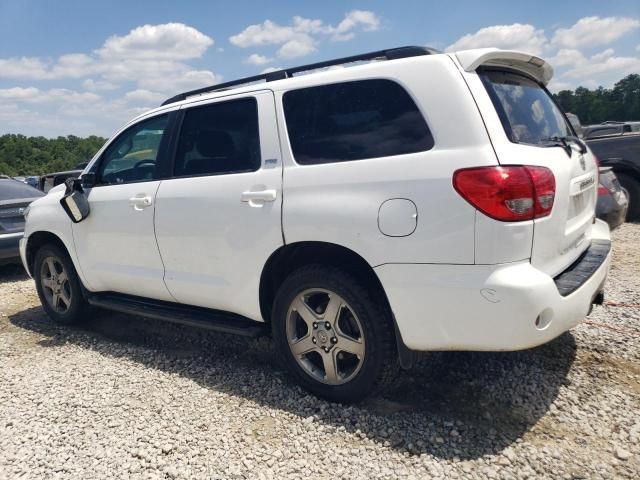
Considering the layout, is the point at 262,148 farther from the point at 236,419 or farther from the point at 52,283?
the point at 52,283

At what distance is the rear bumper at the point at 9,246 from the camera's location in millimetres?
7129

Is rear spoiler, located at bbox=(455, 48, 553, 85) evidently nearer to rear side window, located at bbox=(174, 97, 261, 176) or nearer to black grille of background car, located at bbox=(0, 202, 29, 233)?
rear side window, located at bbox=(174, 97, 261, 176)

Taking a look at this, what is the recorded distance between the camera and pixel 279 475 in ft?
8.39

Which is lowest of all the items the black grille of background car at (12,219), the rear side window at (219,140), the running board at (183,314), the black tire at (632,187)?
the black tire at (632,187)

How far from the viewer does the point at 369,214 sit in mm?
2742

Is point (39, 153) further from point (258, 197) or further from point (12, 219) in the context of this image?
point (258, 197)

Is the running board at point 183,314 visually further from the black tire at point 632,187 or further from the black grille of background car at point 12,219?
the black tire at point 632,187

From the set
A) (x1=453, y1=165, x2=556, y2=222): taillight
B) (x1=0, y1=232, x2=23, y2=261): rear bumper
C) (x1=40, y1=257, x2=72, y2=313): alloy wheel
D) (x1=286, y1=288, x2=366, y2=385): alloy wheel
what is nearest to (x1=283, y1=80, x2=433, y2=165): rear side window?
(x1=453, y1=165, x2=556, y2=222): taillight

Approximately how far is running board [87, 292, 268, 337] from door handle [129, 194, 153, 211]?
0.79 m

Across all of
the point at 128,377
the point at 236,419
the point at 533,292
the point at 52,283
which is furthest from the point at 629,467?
the point at 52,283

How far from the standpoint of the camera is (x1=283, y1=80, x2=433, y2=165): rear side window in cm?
275

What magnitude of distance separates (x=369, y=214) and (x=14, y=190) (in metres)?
7.24

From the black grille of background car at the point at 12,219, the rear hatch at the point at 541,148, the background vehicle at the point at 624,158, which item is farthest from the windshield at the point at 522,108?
the black grille of background car at the point at 12,219

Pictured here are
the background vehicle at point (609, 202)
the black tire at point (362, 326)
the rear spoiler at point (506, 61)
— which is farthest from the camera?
the background vehicle at point (609, 202)
